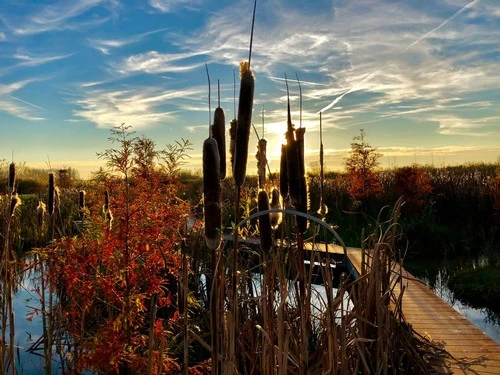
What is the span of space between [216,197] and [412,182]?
14727 mm

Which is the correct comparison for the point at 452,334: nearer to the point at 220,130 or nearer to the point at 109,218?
the point at 109,218

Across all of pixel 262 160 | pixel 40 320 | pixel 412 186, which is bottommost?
pixel 40 320

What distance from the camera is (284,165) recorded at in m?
2.45

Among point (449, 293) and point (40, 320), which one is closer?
point (40, 320)

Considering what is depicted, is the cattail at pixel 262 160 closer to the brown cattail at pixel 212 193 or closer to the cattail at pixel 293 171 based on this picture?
the cattail at pixel 293 171

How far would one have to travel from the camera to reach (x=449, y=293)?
381 inches

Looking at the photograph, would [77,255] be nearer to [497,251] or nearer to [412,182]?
[497,251]

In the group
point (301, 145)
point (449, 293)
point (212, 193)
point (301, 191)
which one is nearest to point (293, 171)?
point (301, 191)

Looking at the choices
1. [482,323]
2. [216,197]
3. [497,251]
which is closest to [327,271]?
[216,197]

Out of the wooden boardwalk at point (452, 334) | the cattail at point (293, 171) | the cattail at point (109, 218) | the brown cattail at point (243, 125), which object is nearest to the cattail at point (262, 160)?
the cattail at point (293, 171)

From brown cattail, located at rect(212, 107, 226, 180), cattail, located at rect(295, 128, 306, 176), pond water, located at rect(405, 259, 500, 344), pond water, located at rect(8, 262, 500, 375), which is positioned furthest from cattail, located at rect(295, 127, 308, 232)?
pond water, located at rect(405, 259, 500, 344)

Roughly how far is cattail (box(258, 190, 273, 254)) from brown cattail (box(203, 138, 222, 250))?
388 millimetres

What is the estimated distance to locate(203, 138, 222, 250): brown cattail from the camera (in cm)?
168

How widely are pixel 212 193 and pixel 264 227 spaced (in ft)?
1.53
